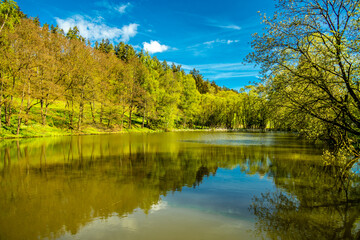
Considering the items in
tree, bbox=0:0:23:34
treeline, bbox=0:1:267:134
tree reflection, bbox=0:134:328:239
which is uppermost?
tree, bbox=0:0:23:34

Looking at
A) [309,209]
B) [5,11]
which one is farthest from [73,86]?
[309,209]

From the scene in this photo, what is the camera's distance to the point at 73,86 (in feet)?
157

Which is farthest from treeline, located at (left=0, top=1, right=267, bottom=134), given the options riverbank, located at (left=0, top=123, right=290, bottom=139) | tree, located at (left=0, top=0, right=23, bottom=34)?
riverbank, located at (left=0, top=123, right=290, bottom=139)

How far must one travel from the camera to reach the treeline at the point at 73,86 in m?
35.1

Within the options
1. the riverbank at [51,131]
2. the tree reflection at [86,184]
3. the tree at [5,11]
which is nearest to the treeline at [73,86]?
the tree at [5,11]

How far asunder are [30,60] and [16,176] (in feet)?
93.6

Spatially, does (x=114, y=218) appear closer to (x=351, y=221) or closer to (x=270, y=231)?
(x=270, y=231)

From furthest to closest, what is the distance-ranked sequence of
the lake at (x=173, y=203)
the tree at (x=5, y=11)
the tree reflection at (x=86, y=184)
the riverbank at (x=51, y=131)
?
the riverbank at (x=51, y=131) < the tree at (x=5, y=11) < the tree reflection at (x=86, y=184) < the lake at (x=173, y=203)

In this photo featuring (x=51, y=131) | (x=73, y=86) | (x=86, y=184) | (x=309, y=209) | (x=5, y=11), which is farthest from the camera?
(x=73, y=86)

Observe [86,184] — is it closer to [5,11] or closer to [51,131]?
[51,131]

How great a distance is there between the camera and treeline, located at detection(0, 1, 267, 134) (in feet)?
115

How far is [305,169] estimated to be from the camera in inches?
651

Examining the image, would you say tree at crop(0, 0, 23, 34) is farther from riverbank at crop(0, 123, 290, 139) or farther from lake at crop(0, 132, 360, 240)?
lake at crop(0, 132, 360, 240)

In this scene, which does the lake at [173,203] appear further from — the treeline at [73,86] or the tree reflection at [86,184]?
the treeline at [73,86]
